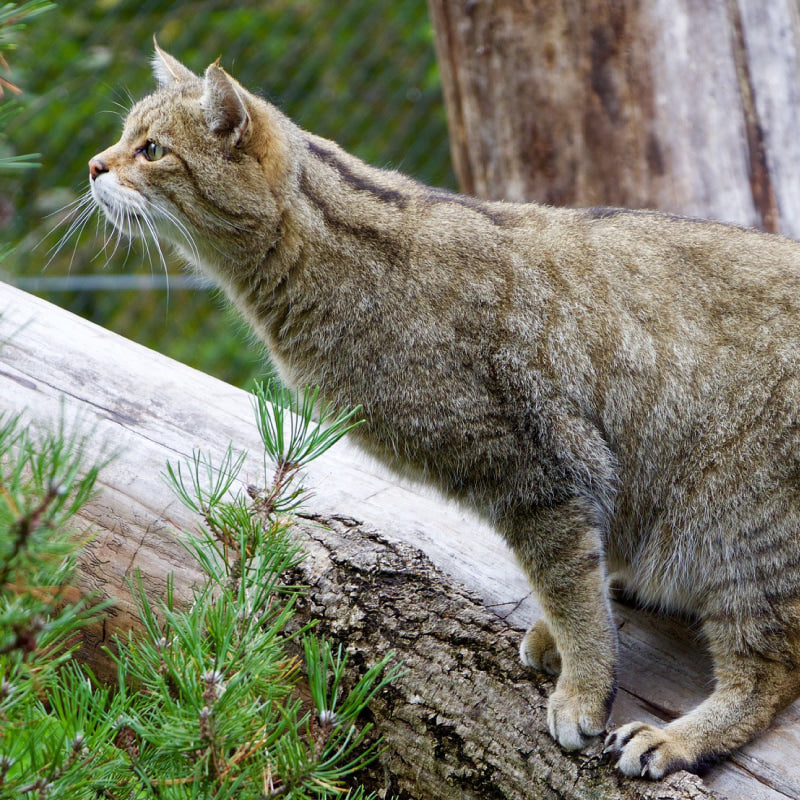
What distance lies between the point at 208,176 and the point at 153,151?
0.60 feet

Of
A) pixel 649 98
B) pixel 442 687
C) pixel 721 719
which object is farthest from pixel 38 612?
pixel 649 98

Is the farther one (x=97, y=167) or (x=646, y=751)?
(x=97, y=167)

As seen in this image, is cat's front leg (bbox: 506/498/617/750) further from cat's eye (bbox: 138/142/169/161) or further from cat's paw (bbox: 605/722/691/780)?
cat's eye (bbox: 138/142/169/161)

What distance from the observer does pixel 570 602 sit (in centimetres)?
216

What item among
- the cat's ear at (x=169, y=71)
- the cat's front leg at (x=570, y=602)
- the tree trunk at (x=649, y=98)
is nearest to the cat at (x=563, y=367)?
the cat's front leg at (x=570, y=602)

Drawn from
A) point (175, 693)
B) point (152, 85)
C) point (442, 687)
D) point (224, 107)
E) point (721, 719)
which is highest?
point (224, 107)

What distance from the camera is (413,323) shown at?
7.42 feet

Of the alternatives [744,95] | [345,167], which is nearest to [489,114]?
[744,95]

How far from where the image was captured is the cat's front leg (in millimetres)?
2117

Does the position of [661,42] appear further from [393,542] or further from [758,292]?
[393,542]

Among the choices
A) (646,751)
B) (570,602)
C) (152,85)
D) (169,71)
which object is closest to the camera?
(646,751)

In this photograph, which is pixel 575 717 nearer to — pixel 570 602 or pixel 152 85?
pixel 570 602

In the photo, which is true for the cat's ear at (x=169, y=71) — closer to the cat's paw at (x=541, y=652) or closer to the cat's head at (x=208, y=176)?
the cat's head at (x=208, y=176)

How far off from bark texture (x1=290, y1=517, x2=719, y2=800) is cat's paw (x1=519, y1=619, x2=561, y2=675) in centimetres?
2
